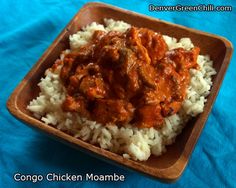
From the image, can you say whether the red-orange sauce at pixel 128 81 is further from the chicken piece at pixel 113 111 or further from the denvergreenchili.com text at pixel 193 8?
the denvergreenchili.com text at pixel 193 8

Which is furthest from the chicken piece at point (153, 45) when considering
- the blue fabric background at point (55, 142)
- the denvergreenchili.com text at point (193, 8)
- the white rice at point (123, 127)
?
the denvergreenchili.com text at point (193, 8)

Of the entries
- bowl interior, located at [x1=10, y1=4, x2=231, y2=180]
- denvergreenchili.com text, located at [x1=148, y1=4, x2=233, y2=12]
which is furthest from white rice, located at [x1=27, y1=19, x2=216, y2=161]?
denvergreenchili.com text, located at [x1=148, y1=4, x2=233, y2=12]

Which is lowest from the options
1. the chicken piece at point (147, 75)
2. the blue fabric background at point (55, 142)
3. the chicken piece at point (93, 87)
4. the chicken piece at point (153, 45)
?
the blue fabric background at point (55, 142)

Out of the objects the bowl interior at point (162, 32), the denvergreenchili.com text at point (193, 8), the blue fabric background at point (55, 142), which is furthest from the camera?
the denvergreenchili.com text at point (193, 8)

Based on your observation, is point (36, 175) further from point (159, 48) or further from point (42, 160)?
point (159, 48)

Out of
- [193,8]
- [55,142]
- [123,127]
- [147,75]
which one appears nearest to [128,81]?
[147,75]

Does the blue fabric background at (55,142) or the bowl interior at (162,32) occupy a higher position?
the bowl interior at (162,32)

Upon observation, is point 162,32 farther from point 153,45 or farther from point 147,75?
point 147,75
